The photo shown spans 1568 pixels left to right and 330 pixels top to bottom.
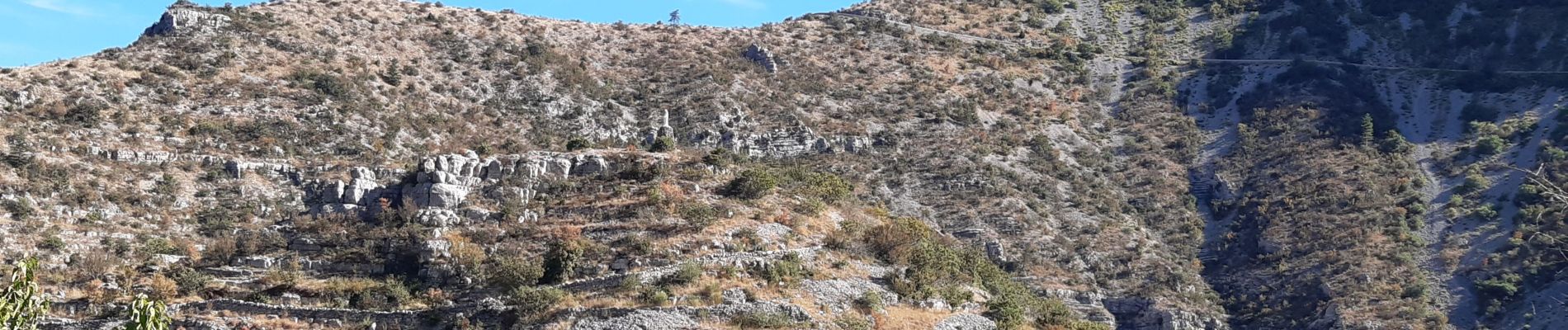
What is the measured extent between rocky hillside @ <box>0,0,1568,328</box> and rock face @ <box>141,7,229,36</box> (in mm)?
202

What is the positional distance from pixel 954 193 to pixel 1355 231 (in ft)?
63.8

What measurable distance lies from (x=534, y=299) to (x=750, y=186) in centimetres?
1399

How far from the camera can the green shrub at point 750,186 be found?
184 feet

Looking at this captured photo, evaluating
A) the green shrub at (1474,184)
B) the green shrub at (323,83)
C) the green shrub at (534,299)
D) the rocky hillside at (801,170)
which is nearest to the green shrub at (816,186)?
the rocky hillside at (801,170)

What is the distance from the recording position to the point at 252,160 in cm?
6003

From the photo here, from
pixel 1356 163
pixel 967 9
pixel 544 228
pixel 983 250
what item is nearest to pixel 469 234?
pixel 544 228

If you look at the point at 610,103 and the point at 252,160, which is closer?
the point at 252,160

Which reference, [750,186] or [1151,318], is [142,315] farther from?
[1151,318]

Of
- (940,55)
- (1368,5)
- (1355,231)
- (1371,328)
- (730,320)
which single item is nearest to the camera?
(730,320)

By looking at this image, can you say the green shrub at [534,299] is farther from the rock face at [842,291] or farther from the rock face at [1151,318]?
the rock face at [1151,318]

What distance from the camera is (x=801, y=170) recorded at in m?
66.2

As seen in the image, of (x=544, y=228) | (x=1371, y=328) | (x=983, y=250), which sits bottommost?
(x=1371, y=328)

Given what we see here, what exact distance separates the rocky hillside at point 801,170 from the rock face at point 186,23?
202 mm

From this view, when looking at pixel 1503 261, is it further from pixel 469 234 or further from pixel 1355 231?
pixel 469 234
